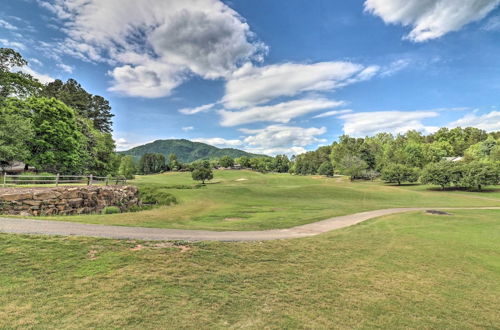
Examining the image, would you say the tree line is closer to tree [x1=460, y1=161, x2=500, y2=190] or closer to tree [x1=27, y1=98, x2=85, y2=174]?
tree [x1=27, y1=98, x2=85, y2=174]

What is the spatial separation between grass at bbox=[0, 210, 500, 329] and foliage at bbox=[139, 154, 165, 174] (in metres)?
121

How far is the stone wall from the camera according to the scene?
1445 centimetres

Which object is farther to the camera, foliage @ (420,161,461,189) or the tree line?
foliage @ (420,161,461,189)

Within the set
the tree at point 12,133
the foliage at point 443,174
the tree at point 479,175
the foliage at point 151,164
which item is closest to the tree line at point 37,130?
the tree at point 12,133

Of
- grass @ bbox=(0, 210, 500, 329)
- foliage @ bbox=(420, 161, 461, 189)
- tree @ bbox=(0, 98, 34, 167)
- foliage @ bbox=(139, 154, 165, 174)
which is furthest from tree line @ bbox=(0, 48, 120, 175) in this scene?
foliage @ bbox=(139, 154, 165, 174)

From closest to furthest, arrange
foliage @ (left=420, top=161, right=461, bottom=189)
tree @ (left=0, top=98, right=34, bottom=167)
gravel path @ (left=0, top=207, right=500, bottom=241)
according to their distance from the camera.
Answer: gravel path @ (left=0, top=207, right=500, bottom=241)
tree @ (left=0, top=98, right=34, bottom=167)
foliage @ (left=420, top=161, right=461, bottom=189)

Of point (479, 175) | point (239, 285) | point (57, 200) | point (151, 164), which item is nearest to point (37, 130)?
point (57, 200)

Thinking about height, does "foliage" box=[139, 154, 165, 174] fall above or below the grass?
above

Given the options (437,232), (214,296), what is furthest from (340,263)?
(437,232)

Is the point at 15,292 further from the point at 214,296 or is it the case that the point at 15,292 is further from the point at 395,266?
the point at 395,266

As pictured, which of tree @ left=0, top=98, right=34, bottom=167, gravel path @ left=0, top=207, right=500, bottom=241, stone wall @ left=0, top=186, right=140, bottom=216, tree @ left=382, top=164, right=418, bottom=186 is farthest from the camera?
tree @ left=382, top=164, right=418, bottom=186

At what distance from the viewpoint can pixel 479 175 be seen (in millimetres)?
43188

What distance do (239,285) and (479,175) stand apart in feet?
189

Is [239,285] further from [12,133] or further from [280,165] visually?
[280,165]
